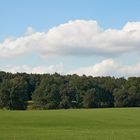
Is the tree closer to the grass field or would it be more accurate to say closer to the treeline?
the treeline

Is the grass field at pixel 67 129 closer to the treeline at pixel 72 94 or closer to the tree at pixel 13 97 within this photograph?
the tree at pixel 13 97

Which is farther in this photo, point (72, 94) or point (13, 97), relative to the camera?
point (72, 94)

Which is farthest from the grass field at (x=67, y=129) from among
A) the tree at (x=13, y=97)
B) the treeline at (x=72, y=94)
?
the treeline at (x=72, y=94)

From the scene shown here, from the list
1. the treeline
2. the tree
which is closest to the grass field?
the tree

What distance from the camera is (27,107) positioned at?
143m

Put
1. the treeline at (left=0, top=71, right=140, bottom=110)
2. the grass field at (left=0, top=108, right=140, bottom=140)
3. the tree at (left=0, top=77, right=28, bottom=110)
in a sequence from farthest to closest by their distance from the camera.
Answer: the treeline at (left=0, top=71, right=140, bottom=110) < the tree at (left=0, top=77, right=28, bottom=110) < the grass field at (left=0, top=108, right=140, bottom=140)

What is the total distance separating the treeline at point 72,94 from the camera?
461ft

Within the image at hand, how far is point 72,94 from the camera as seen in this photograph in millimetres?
153250

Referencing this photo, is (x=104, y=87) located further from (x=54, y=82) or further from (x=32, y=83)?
(x=32, y=83)

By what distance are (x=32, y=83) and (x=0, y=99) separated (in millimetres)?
38740

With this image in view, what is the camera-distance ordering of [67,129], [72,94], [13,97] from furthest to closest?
[72,94] → [13,97] → [67,129]

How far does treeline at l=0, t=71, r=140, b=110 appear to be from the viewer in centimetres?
14054

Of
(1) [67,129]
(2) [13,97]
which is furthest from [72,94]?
(1) [67,129]

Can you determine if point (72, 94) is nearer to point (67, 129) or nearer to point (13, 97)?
point (13, 97)
